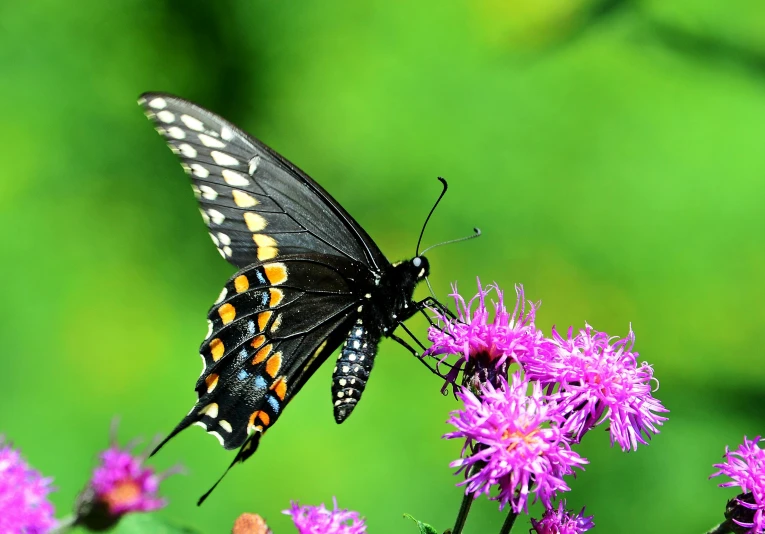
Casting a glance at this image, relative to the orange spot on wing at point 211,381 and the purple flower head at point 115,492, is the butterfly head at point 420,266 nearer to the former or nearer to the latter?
the orange spot on wing at point 211,381

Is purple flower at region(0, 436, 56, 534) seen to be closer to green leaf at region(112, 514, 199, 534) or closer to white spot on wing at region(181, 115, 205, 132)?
green leaf at region(112, 514, 199, 534)

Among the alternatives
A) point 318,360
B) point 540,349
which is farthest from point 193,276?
point 540,349

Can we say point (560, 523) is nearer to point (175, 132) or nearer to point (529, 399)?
point (529, 399)

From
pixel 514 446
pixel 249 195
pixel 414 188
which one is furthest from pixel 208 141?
pixel 414 188

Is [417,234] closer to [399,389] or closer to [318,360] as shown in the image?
[399,389]

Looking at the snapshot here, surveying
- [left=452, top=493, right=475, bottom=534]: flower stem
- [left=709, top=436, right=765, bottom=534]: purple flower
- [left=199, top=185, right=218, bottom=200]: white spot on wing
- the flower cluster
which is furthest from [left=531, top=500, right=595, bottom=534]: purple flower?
[left=199, top=185, right=218, bottom=200]: white spot on wing
